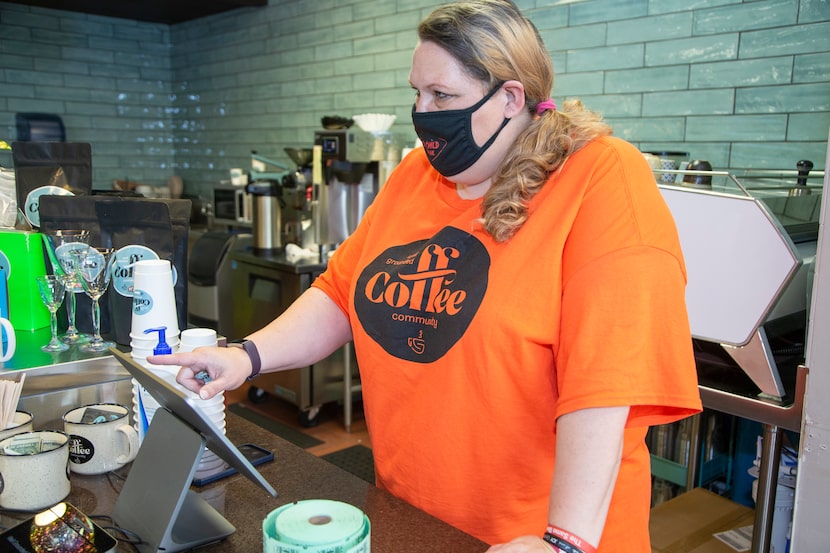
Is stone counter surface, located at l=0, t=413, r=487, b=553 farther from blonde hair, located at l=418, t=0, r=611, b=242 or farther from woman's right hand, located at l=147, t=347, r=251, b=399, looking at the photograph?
blonde hair, located at l=418, t=0, r=611, b=242

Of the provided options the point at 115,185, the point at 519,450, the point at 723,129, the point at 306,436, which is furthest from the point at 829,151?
the point at 115,185

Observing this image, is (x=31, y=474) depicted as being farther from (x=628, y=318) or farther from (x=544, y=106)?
(x=544, y=106)

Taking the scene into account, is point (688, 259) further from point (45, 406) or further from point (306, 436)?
point (306, 436)

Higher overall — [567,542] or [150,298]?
[150,298]

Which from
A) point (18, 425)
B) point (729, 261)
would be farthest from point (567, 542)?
point (729, 261)

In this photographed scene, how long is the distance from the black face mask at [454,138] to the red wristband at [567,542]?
63cm

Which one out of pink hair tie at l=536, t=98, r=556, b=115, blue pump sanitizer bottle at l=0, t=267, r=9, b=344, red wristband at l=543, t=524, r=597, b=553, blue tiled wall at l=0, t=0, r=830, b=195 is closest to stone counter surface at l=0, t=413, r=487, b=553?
red wristband at l=543, t=524, r=597, b=553

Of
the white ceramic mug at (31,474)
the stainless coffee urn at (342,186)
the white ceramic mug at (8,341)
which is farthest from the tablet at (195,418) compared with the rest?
the stainless coffee urn at (342,186)

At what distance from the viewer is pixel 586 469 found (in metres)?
0.90

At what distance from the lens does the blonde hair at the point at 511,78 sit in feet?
3.63

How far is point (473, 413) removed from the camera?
1.10 m

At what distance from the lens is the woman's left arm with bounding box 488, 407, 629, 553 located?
34.7 inches

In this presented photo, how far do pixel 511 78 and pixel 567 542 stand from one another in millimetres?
731

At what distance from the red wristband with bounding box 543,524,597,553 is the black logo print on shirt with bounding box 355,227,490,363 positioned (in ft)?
1.13
